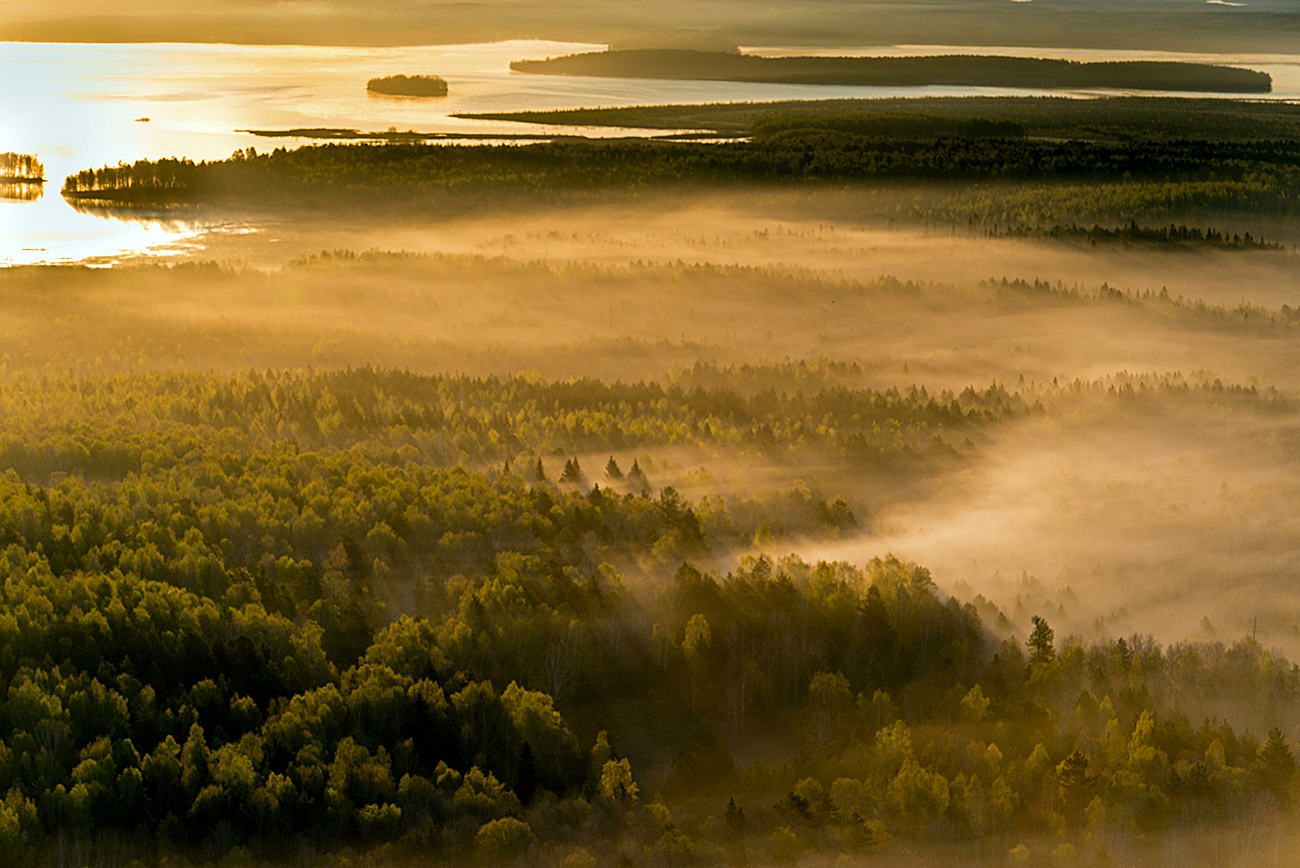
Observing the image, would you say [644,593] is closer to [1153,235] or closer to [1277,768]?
[1277,768]

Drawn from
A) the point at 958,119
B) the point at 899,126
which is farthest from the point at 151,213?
the point at 958,119

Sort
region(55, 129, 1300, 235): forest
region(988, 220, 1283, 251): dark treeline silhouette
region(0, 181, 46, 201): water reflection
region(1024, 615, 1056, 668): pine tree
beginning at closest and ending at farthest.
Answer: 1. region(1024, 615, 1056, 668): pine tree
2. region(988, 220, 1283, 251): dark treeline silhouette
3. region(55, 129, 1300, 235): forest
4. region(0, 181, 46, 201): water reflection

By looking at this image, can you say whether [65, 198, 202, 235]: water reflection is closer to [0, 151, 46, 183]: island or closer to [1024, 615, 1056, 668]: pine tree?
[0, 151, 46, 183]: island

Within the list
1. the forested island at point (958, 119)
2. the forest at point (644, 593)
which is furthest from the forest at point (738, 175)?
the forest at point (644, 593)

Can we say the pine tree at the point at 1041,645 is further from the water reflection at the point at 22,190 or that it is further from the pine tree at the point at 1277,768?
the water reflection at the point at 22,190

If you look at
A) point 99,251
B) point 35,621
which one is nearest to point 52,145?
point 99,251

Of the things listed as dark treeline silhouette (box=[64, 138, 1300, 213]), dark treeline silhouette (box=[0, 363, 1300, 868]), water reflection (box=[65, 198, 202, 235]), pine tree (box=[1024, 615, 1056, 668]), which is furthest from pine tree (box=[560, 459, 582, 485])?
dark treeline silhouette (box=[64, 138, 1300, 213])
